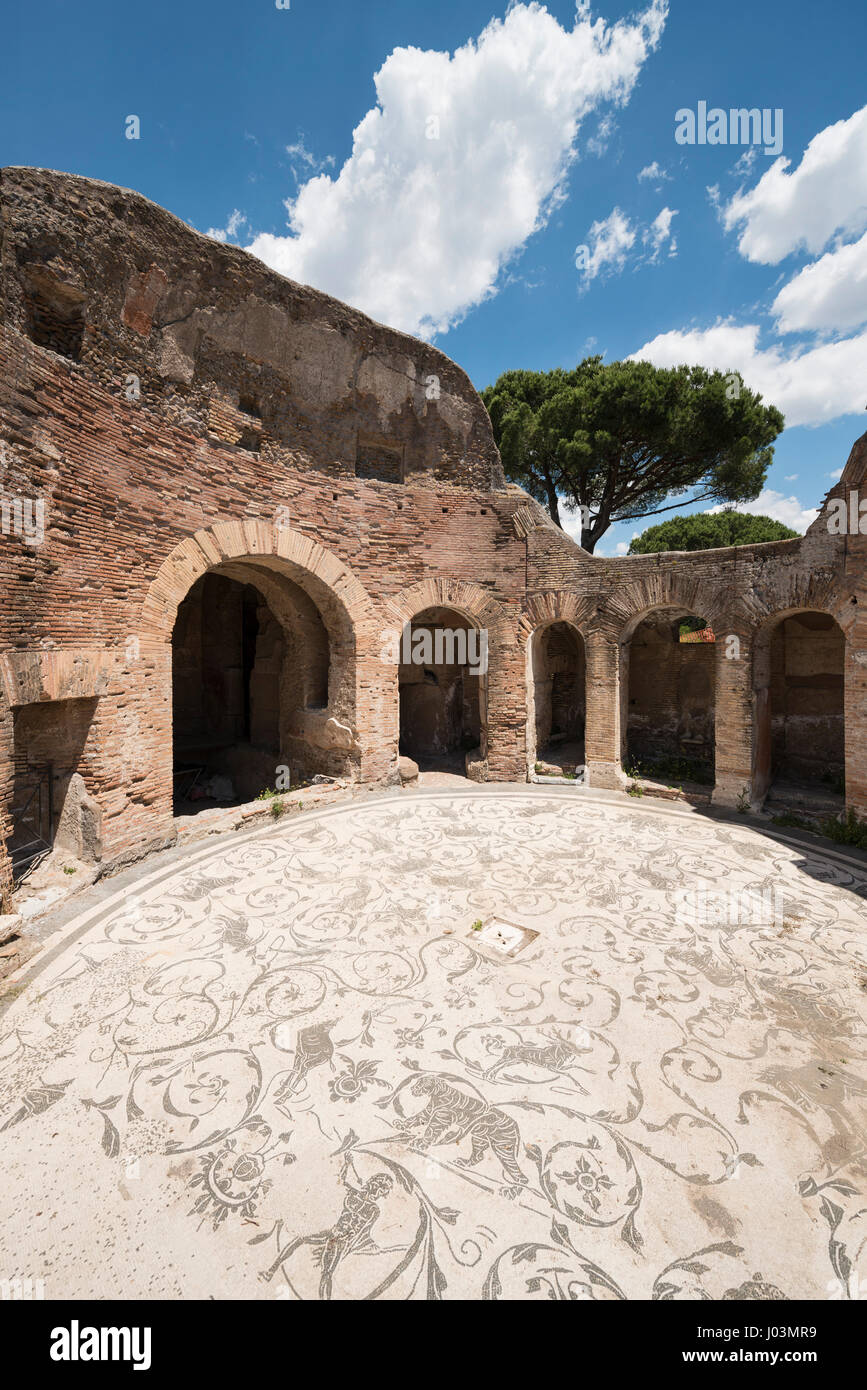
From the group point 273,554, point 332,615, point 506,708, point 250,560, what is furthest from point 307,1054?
point 506,708

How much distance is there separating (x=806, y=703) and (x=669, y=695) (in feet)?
9.35

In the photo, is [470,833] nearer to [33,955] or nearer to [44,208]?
[33,955]

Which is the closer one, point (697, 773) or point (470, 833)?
point (470, 833)

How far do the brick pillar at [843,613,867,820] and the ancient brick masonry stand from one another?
0.12 feet

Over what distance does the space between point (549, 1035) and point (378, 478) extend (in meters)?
10.1

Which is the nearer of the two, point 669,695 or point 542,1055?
point 542,1055

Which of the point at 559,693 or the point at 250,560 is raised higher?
the point at 250,560

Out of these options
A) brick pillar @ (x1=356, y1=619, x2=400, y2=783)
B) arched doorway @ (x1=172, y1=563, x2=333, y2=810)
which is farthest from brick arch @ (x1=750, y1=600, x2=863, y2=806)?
arched doorway @ (x1=172, y1=563, x2=333, y2=810)

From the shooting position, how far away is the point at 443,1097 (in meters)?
3.26

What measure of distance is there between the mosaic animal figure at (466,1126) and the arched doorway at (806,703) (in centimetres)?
936

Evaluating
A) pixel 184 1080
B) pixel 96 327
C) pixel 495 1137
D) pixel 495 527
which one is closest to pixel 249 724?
pixel 495 527

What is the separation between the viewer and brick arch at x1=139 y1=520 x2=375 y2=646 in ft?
23.9

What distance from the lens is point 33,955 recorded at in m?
4.75

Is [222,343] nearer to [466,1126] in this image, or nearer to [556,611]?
[556,611]
